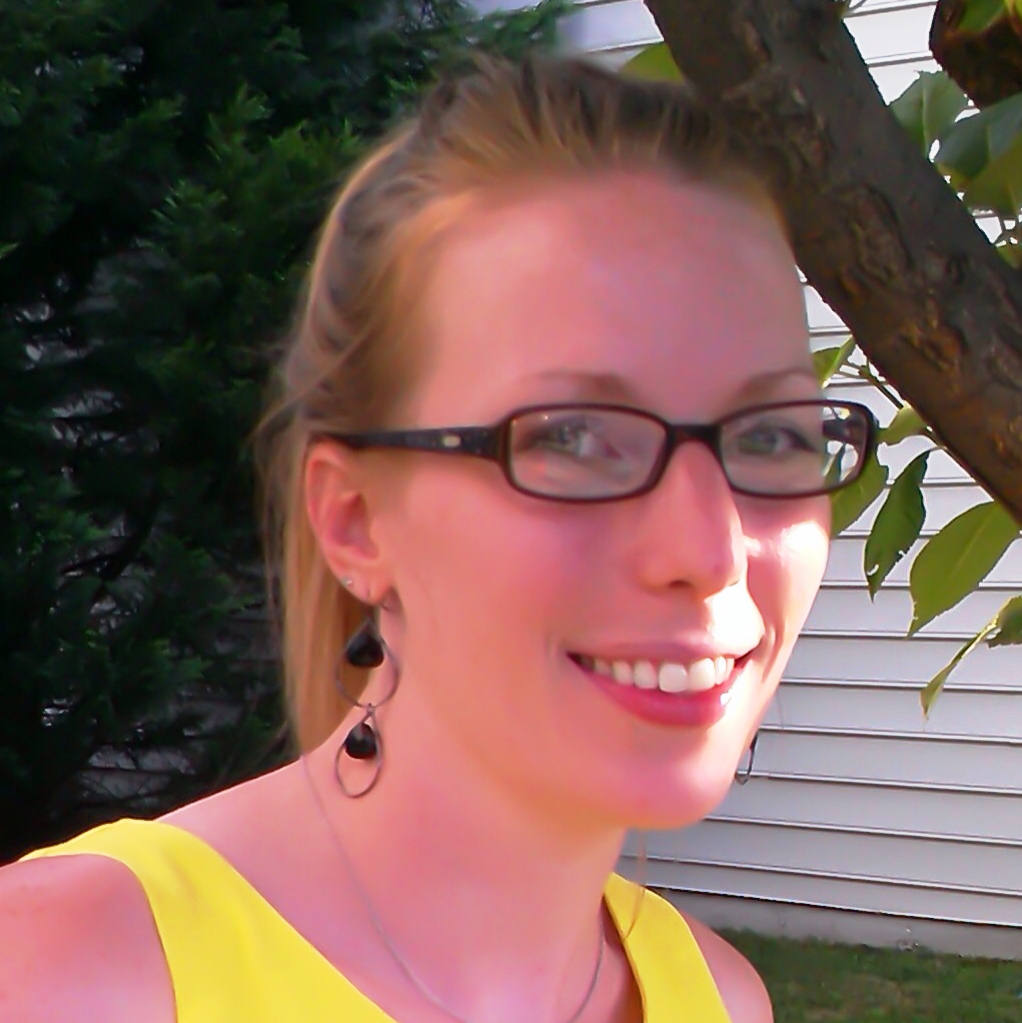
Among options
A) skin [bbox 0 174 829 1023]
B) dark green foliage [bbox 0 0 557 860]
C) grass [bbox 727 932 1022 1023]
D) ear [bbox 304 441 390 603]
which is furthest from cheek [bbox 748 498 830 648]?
grass [bbox 727 932 1022 1023]

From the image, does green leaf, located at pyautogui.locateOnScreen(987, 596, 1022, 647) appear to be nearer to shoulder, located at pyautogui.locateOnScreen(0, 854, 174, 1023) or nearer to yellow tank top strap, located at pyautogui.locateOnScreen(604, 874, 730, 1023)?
yellow tank top strap, located at pyautogui.locateOnScreen(604, 874, 730, 1023)

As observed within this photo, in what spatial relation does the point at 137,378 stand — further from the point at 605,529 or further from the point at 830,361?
the point at 605,529

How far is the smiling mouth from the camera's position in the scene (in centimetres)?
110

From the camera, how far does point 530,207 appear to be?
4.00ft

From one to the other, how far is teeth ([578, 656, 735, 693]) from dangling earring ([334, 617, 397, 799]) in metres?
0.28

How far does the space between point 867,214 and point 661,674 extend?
39 centimetres

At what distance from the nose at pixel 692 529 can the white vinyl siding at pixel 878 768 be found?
3.80m

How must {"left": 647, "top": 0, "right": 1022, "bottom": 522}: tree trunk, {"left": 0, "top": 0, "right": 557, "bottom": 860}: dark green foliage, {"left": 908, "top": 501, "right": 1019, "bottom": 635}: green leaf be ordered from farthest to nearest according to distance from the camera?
{"left": 0, "top": 0, "right": 557, "bottom": 860}: dark green foliage
{"left": 908, "top": 501, "right": 1019, "bottom": 635}: green leaf
{"left": 647, "top": 0, "right": 1022, "bottom": 522}: tree trunk

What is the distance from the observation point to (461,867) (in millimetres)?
1285

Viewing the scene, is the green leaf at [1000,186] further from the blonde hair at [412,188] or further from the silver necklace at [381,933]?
the silver necklace at [381,933]

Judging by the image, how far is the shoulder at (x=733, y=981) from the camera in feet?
5.24

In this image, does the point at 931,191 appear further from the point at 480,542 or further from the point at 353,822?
the point at 353,822

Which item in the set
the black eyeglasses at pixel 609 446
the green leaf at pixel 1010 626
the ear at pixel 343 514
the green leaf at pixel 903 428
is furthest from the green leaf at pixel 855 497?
the ear at pixel 343 514

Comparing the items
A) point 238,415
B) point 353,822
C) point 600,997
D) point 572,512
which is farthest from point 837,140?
point 238,415
